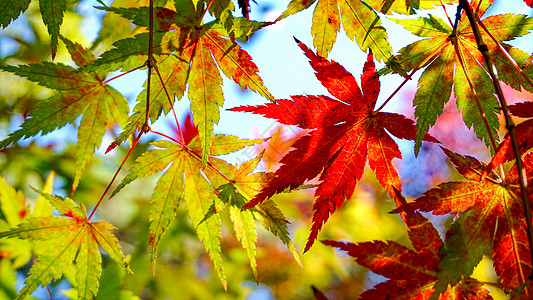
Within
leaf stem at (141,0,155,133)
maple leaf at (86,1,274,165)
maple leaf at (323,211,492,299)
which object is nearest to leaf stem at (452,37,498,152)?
maple leaf at (323,211,492,299)

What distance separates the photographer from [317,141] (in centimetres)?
71

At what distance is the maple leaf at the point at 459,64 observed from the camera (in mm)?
766

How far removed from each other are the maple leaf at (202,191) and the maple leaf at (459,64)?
349 mm

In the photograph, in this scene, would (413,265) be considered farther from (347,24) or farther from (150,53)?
(150,53)

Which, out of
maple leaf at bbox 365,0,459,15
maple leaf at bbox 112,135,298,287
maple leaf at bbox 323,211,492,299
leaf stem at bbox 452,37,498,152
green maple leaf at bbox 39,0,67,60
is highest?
maple leaf at bbox 365,0,459,15

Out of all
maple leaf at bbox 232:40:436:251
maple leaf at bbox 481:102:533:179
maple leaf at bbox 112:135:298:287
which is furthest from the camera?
maple leaf at bbox 112:135:298:287

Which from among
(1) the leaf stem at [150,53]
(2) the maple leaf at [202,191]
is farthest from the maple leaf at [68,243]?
(1) the leaf stem at [150,53]

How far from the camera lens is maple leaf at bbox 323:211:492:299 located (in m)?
0.63

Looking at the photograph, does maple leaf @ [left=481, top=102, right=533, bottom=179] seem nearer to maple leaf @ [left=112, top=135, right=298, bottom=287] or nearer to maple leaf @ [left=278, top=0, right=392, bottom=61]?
maple leaf @ [left=278, top=0, right=392, bottom=61]

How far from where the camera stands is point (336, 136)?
2.42ft

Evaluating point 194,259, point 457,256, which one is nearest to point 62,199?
point 457,256

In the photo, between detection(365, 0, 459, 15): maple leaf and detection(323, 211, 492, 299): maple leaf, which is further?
detection(365, 0, 459, 15): maple leaf

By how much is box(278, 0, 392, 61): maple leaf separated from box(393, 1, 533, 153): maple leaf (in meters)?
0.07

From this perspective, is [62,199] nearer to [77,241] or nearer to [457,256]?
[77,241]
